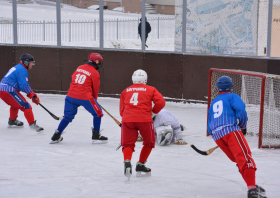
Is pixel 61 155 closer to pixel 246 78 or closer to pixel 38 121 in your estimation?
pixel 38 121

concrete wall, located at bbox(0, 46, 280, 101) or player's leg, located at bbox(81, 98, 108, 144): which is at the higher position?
concrete wall, located at bbox(0, 46, 280, 101)

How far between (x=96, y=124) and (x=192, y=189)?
99.4 inches

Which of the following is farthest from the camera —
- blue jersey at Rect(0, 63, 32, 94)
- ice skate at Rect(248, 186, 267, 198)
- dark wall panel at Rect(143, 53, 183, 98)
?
dark wall panel at Rect(143, 53, 183, 98)

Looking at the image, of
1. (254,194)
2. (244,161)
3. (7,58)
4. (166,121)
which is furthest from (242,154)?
(7,58)

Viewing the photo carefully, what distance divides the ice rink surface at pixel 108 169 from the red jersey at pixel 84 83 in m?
0.86

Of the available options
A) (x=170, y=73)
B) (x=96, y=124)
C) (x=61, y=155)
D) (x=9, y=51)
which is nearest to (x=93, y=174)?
(x=61, y=155)

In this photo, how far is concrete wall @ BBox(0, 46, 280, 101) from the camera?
1001 cm

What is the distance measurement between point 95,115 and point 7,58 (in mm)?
6096

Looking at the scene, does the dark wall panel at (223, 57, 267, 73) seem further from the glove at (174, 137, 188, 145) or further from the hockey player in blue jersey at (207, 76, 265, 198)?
the hockey player in blue jersey at (207, 76, 265, 198)

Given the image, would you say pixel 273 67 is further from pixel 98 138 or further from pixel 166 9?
pixel 98 138

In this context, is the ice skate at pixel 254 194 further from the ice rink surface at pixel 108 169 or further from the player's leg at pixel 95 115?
the player's leg at pixel 95 115

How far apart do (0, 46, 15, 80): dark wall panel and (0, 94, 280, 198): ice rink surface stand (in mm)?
4298

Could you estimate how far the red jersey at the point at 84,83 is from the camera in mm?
6738

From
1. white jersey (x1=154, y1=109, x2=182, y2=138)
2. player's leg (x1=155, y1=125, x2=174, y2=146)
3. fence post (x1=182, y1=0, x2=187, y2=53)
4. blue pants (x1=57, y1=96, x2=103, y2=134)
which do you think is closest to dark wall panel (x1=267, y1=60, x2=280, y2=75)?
fence post (x1=182, y1=0, x2=187, y2=53)
